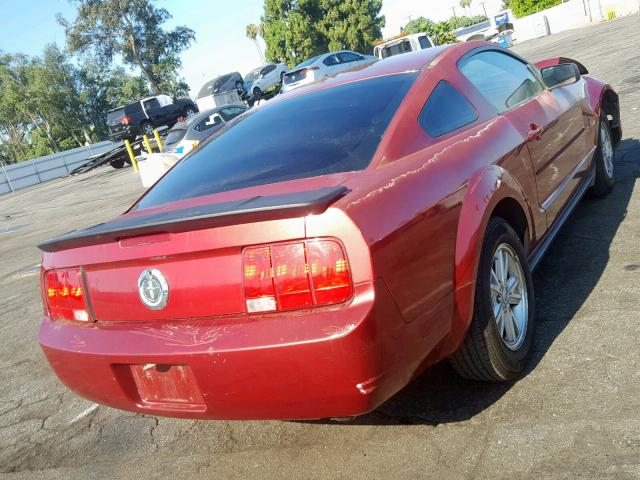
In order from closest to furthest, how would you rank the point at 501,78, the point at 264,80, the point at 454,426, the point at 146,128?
the point at 454,426, the point at 501,78, the point at 146,128, the point at 264,80

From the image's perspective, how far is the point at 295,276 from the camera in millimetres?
2277

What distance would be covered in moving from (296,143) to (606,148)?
325cm

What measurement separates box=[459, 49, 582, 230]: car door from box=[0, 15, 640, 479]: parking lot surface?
53 centimetres

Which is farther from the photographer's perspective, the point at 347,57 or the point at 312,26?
the point at 312,26

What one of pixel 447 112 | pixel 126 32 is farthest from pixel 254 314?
pixel 126 32

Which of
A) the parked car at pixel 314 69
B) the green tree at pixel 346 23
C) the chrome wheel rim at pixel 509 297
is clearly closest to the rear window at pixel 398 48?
the parked car at pixel 314 69

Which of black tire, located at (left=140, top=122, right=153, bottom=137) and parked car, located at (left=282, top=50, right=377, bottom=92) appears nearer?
parked car, located at (left=282, top=50, right=377, bottom=92)

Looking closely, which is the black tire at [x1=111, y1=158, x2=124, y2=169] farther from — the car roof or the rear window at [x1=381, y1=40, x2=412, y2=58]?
the car roof

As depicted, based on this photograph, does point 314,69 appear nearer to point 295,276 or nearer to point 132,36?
point 295,276

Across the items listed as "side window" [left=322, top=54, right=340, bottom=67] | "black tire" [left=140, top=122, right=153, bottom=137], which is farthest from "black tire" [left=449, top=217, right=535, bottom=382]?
"black tire" [left=140, top=122, right=153, bottom=137]

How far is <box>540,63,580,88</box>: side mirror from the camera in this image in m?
4.52

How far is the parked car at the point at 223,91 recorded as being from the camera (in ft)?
116

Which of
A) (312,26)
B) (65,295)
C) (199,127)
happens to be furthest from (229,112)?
(312,26)

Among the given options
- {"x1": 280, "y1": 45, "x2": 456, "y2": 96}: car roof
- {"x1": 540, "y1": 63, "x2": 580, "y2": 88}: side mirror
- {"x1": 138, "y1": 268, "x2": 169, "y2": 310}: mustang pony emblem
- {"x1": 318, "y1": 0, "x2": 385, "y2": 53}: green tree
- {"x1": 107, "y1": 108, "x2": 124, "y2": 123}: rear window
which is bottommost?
{"x1": 138, "y1": 268, "x2": 169, "y2": 310}: mustang pony emblem
